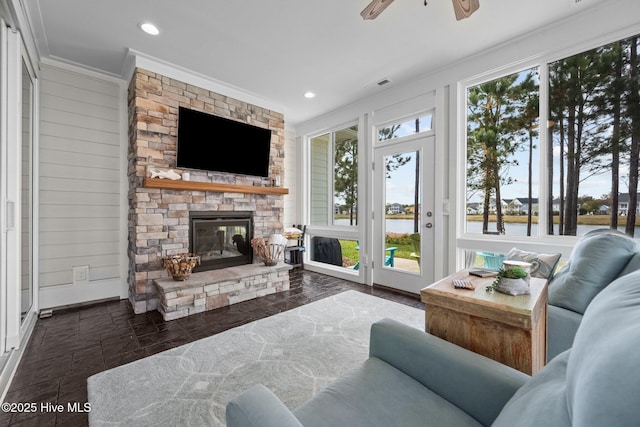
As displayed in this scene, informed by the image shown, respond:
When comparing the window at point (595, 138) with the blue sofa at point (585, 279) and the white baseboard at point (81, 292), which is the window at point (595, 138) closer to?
the blue sofa at point (585, 279)

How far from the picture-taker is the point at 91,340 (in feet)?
7.79

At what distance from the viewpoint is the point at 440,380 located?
1.05m

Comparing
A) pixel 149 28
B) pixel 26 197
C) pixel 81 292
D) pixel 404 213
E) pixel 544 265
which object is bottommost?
pixel 81 292

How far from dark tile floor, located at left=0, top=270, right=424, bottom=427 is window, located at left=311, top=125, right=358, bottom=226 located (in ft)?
5.20

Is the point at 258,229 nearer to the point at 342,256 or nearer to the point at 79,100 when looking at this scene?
the point at 342,256

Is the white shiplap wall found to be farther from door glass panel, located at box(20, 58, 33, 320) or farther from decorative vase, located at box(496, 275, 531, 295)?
decorative vase, located at box(496, 275, 531, 295)

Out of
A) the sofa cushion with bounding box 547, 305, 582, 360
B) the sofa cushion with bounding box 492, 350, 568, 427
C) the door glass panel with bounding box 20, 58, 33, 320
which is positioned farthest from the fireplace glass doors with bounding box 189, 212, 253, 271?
the sofa cushion with bounding box 492, 350, 568, 427

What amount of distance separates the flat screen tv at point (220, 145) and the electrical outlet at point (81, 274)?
1.63 m

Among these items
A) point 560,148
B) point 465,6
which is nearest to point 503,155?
Answer: point 560,148

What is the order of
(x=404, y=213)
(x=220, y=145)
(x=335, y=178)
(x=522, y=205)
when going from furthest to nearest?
(x=335, y=178)
(x=404, y=213)
(x=220, y=145)
(x=522, y=205)

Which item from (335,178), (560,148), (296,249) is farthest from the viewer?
(296,249)

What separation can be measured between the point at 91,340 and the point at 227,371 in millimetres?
1405

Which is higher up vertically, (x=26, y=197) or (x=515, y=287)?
(x=26, y=197)

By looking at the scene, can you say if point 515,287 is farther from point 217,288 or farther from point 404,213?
point 217,288
